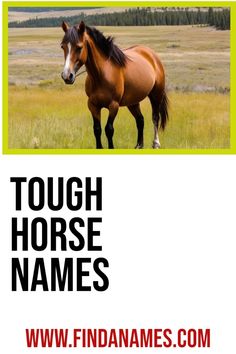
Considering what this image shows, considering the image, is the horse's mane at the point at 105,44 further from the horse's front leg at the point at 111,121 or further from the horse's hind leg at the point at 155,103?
the horse's hind leg at the point at 155,103

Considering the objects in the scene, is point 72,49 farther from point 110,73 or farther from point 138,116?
point 138,116

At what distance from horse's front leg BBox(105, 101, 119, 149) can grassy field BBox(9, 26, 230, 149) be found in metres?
0.25

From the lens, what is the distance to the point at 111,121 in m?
9.78

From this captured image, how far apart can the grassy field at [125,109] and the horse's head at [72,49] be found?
2.08ft

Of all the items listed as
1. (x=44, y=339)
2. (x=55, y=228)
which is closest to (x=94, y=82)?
(x=55, y=228)

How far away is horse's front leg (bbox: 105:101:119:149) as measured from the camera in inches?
382

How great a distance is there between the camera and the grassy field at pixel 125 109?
10.1 meters

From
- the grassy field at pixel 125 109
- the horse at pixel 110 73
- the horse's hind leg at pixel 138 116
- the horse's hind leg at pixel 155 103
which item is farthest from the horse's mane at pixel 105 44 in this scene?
the horse's hind leg at pixel 155 103

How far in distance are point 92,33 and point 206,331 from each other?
379 cm

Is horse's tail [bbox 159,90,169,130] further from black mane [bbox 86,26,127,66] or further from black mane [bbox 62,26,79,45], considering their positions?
black mane [bbox 62,26,79,45]

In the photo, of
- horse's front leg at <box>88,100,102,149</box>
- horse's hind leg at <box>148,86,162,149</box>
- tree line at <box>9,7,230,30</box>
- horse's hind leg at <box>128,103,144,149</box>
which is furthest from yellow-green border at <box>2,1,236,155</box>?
horse's hind leg at <box>148,86,162,149</box>

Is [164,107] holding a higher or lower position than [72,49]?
lower

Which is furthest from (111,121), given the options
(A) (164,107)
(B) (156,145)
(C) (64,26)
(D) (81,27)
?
(A) (164,107)

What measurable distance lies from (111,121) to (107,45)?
36.9 inches
